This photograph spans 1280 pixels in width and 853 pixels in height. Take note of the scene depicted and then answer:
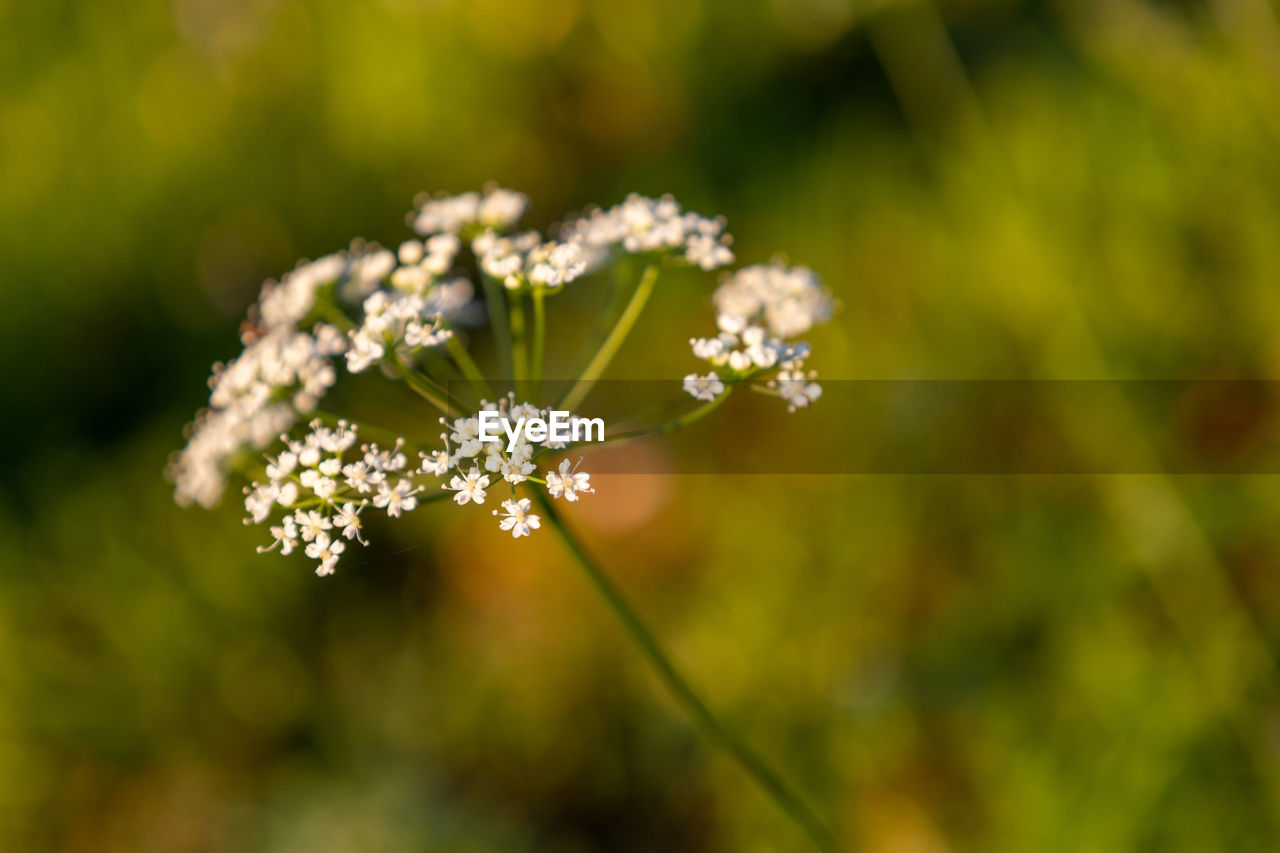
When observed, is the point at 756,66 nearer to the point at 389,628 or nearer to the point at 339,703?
the point at 389,628

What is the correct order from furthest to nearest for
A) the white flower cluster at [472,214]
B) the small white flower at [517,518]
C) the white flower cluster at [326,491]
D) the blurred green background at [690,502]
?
1. the blurred green background at [690,502]
2. the white flower cluster at [472,214]
3. the white flower cluster at [326,491]
4. the small white flower at [517,518]

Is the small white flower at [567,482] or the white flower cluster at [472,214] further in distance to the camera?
the white flower cluster at [472,214]

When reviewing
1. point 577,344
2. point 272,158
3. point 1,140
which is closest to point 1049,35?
point 577,344

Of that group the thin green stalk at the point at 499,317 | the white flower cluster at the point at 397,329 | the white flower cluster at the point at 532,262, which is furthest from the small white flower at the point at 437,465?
the thin green stalk at the point at 499,317

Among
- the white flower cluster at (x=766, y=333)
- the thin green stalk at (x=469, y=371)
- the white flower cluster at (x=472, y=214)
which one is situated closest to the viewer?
the white flower cluster at (x=766, y=333)

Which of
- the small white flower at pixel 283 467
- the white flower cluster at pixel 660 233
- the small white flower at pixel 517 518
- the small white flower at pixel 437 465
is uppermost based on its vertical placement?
the white flower cluster at pixel 660 233

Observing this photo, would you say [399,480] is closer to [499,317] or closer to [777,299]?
[499,317]

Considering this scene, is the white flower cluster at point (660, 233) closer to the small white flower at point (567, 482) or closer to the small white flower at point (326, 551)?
the small white flower at point (567, 482)
